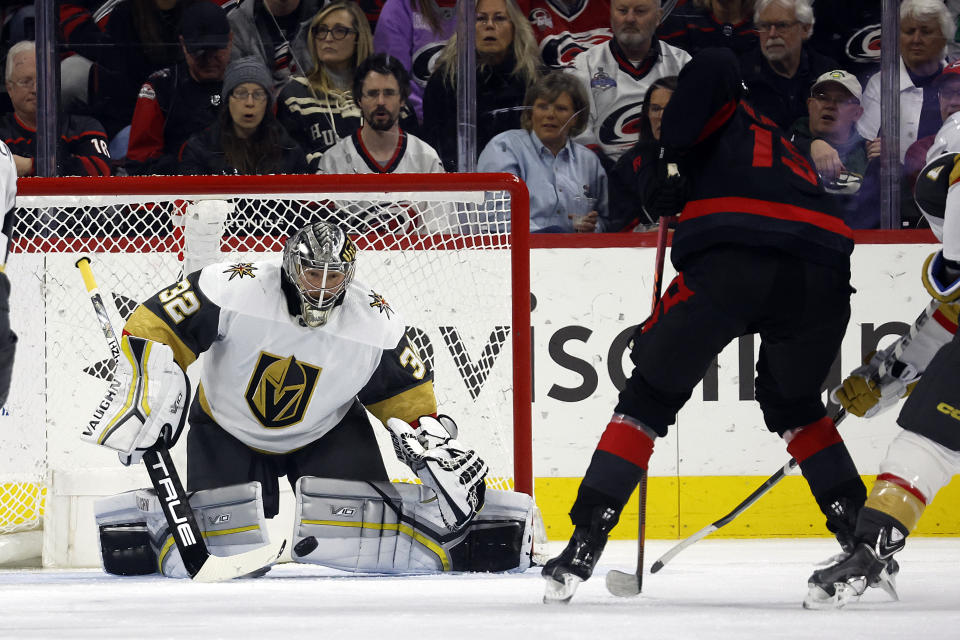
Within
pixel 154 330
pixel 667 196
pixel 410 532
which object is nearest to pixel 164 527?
pixel 154 330

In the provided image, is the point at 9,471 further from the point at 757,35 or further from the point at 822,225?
the point at 757,35

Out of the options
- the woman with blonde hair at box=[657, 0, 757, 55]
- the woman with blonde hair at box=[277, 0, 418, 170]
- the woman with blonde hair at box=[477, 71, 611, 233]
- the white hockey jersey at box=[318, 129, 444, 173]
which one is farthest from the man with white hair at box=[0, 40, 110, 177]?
the woman with blonde hair at box=[657, 0, 757, 55]

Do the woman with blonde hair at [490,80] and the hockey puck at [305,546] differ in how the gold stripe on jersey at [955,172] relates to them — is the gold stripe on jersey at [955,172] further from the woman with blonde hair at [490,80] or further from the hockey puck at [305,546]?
the woman with blonde hair at [490,80]

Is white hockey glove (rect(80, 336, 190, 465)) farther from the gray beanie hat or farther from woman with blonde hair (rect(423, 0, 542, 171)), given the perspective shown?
woman with blonde hair (rect(423, 0, 542, 171))

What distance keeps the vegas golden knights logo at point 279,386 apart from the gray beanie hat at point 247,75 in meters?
1.29

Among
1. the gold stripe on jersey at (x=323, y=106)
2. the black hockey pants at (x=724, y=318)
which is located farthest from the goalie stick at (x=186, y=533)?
the gold stripe on jersey at (x=323, y=106)

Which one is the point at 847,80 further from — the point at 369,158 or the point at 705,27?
the point at 369,158

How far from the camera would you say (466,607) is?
2.11 metres

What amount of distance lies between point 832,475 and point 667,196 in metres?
0.66

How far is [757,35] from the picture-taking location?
4027 millimetres

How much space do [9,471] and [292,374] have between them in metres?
1.18

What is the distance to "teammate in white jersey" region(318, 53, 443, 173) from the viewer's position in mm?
3838

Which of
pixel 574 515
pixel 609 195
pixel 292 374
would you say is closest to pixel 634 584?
pixel 574 515

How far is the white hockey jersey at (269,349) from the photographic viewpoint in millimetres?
2754
